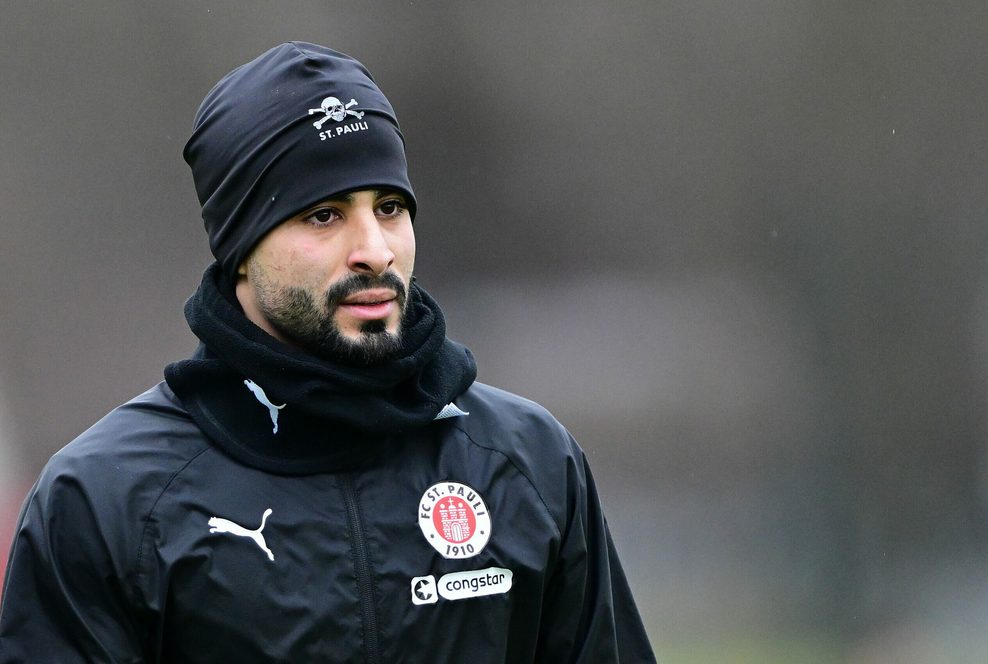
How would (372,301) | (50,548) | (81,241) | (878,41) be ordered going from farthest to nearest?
1. (878,41)
2. (81,241)
3. (372,301)
4. (50,548)

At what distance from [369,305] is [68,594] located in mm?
535

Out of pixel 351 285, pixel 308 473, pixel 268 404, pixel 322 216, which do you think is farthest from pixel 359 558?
pixel 322 216

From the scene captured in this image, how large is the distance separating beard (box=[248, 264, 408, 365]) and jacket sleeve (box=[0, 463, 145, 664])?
350 mm

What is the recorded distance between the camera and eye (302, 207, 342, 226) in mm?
2010

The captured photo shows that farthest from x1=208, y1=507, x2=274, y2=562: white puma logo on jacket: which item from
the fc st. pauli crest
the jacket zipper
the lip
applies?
the lip

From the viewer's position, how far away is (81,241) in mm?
4188

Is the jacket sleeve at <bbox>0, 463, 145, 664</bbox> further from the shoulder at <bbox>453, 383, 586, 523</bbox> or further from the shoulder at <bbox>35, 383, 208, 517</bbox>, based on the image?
the shoulder at <bbox>453, 383, 586, 523</bbox>

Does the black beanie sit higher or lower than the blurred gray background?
higher

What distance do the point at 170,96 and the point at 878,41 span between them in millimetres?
2099

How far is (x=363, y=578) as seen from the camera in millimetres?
1922

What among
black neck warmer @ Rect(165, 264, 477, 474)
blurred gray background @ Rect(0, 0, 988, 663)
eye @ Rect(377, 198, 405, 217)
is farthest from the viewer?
blurred gray background @ Rect(0, 0, 988, 663)

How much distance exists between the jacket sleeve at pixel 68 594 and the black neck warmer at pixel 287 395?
0.70 ft

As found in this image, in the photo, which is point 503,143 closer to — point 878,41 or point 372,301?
point 878,41

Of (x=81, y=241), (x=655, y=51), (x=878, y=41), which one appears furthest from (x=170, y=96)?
(x=878, y=41)
